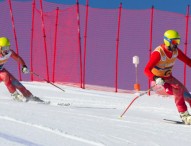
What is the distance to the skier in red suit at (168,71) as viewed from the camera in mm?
6172

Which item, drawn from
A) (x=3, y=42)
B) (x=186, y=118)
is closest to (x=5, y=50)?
(x=3, y=42)

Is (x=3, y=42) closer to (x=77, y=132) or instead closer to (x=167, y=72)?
(x=167, y=72)

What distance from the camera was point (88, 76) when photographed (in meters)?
13.3

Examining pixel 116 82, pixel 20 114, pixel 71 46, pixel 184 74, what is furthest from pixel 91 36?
pixel 20 114

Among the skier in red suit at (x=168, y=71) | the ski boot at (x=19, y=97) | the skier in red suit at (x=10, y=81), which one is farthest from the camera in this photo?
the skier in red suit at (x=10, y=81)

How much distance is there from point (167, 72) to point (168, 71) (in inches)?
1.0

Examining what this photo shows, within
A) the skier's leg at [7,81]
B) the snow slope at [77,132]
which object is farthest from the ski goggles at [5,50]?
the snow slope at [77,132]

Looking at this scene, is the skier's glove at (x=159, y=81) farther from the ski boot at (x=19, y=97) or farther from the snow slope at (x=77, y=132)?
the ski boot at (x=19, y=97)

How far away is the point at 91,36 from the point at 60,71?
1.46 meters

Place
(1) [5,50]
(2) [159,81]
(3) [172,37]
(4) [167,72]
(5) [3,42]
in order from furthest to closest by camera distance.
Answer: (1) [5,50], (5) [3,42], (4) [167,72], (3) [172,37], (2) [159,81]

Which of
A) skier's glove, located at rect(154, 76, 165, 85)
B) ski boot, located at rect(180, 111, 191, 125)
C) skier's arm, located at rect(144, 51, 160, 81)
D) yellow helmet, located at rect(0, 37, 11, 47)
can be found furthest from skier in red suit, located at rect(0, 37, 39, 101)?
ski boot, located at rect(180, 111, 191, 125)

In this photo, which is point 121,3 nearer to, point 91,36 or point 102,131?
point 91,36

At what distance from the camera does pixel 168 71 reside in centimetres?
656

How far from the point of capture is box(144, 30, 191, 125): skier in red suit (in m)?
6.17
